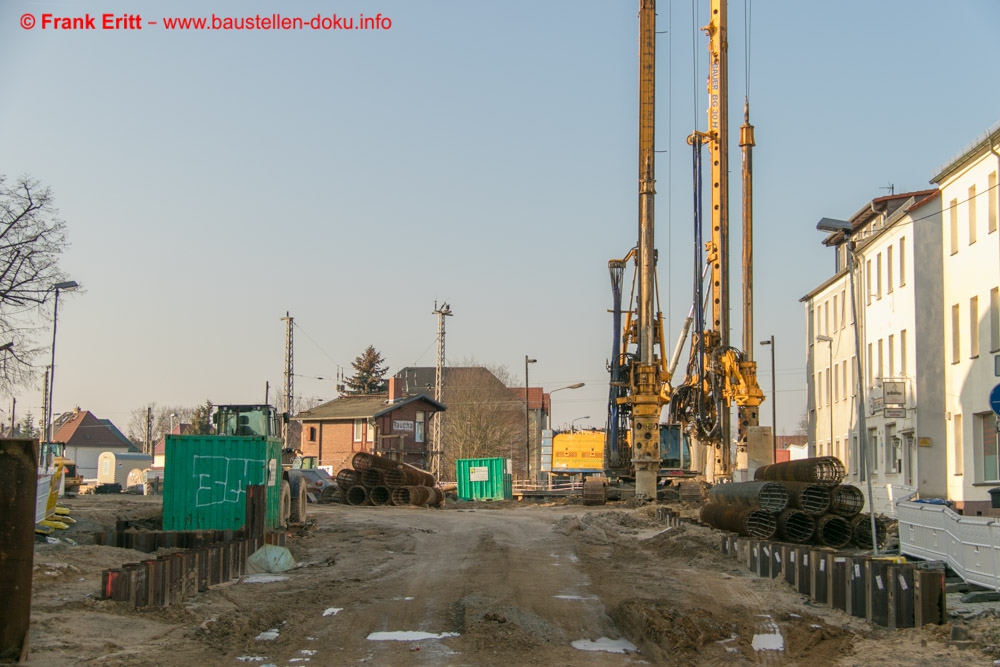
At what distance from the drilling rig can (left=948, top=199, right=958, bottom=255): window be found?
293 inches

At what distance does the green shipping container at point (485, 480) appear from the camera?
53469 mm

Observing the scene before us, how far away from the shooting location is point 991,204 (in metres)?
31.8

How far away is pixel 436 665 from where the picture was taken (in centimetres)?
1023

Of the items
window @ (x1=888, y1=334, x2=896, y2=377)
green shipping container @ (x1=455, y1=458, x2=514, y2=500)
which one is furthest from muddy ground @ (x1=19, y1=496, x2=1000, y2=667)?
green shipping container @ (x1=455, y1=458, x2=514, y2=500)

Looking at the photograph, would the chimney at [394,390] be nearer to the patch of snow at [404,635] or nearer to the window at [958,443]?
the window at [958,443]

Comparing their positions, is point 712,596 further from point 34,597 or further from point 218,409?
point 218,409

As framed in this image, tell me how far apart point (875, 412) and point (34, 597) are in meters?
34.8

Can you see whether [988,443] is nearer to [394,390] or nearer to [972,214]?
[972,214]

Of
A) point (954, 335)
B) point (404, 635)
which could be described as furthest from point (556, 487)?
point (404, 635)

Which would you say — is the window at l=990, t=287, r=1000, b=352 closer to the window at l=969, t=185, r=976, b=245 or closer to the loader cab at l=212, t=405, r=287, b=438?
the window at l=969, t=185, r=976, b=245

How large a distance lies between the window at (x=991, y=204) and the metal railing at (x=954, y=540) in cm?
1575

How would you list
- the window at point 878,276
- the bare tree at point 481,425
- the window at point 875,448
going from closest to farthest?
the window at point 878,276 → the window at point 875,448 → the bare tree at point 481,425

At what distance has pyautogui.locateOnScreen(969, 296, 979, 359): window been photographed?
1310 inches

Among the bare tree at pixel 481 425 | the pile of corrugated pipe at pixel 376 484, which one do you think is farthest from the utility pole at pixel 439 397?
the pile of corrugated pipe at pixel 376 484
